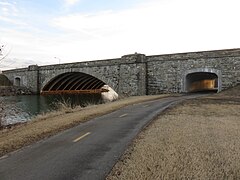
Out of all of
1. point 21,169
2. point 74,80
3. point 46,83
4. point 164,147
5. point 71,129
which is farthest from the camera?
point 74,80

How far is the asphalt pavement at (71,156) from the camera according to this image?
660 cm

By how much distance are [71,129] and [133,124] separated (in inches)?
107

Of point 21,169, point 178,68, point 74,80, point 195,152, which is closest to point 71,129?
point 21,169

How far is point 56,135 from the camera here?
11.4 m

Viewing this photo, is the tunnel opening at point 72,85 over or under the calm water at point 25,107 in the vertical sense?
over

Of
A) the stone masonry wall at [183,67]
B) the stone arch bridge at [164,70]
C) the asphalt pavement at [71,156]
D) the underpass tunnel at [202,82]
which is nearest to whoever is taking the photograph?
the asphalt pavement at [71,156]

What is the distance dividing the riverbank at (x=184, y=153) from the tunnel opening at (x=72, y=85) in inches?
2027

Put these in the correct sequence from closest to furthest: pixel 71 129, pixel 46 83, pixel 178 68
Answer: pixel 71 129
pixel 178 68
pixel 46 83

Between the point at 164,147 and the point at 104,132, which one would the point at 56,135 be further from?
the point at 164,147

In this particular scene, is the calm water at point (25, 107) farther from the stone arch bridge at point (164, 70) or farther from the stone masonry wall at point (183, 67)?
the stone masonry wall at point (183, 67)

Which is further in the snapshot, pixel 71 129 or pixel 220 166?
pixel 71 129

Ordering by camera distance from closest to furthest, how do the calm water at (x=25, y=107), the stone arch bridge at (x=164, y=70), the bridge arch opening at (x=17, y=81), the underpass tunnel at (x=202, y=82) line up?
the calm water at (x=25, y=107) → the stone arch bridge at (x=164, y=70) → the underpass tunnel at (x=202, y=82) → the bridge arch opening at (x=17, y=81)

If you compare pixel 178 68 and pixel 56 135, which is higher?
pixel 178 68

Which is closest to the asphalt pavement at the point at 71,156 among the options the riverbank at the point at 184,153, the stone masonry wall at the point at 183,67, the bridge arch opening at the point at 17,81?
the riverbank at the point at 184,153
